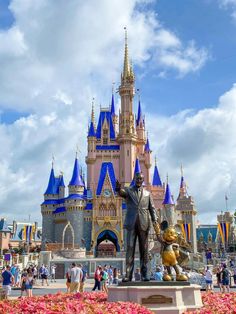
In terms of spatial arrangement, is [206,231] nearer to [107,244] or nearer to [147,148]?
[147,148]

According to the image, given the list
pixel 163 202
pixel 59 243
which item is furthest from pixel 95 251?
pixel 163 202

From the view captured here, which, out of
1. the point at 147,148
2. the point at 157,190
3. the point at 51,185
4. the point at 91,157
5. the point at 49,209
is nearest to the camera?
the point at 49,209

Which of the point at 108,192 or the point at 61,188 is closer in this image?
the point at 108,192

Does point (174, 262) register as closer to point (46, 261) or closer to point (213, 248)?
point (46, 261)

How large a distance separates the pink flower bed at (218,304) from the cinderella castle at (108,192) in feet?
144

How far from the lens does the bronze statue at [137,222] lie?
9586 mm

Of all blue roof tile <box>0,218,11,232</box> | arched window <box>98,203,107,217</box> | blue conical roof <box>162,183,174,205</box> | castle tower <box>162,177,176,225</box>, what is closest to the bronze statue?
arched window <box>98,203,107,217</box>

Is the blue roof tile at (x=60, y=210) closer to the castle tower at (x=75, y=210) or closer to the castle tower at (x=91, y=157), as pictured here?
the castle tower at (x=75, y=210)

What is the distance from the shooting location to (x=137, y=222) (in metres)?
9.59

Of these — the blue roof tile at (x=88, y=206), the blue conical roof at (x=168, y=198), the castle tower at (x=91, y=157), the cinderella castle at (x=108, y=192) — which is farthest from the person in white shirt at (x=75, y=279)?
the castle tower at (x=91, y=157)

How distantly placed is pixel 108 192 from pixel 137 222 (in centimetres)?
5019

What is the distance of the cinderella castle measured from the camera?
5706 cm

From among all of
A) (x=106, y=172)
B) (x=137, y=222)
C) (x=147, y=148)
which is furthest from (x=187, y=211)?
(x=137, y=222)

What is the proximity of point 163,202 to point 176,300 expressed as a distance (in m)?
52.4
